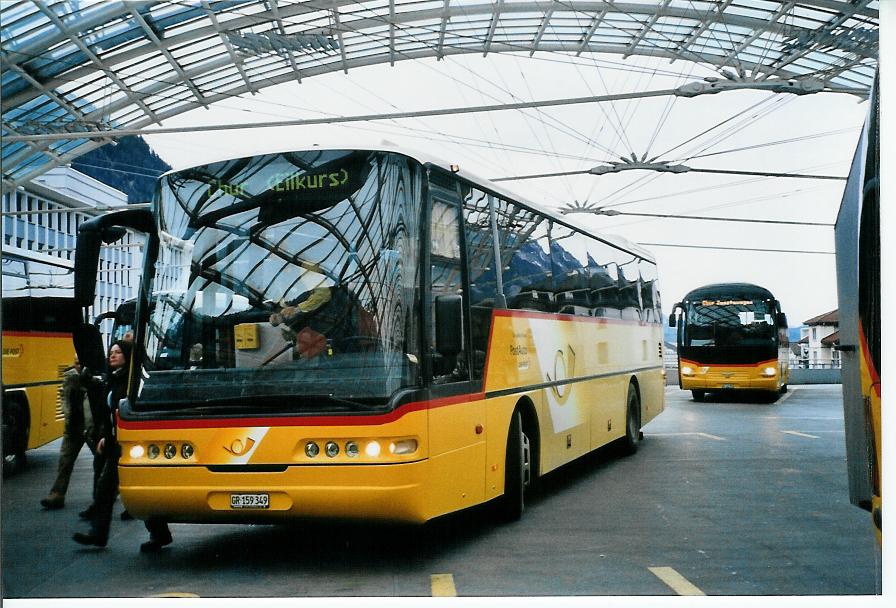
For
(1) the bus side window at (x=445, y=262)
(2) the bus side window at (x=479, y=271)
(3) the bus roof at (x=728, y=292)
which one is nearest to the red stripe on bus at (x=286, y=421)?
(1) the bus side window at (x=445, y=262)

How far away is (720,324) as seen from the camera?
2944cm

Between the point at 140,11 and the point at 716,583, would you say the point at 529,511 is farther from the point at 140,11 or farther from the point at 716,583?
the point at 140,11

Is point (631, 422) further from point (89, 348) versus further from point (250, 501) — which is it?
point (250, 501)

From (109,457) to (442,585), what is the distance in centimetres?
312

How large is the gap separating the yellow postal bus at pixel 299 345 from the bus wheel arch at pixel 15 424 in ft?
23.2

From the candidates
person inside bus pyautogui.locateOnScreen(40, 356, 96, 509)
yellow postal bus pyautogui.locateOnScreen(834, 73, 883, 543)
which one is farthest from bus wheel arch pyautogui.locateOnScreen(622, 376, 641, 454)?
person inside bus pyautogui.locateOnScreen(40, 356, 96, 509)

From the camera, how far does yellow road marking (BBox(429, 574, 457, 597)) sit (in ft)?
26.0

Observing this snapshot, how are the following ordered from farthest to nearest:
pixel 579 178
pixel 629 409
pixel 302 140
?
1. pixel 579 178
2. pixel 629 409
3. pixel 302 140

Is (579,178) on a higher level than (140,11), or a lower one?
lower

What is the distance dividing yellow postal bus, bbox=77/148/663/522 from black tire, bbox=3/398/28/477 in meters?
7.02

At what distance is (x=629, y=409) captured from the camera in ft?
54.3

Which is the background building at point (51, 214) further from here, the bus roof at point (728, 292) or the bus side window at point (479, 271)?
the bus roof at point (728, 292)

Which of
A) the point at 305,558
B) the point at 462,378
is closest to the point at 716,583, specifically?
the point at 462,378

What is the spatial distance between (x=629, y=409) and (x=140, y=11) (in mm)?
8468
